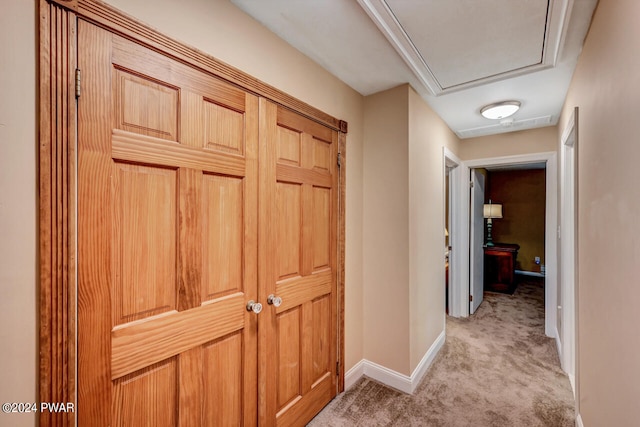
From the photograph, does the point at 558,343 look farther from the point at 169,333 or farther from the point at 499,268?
the point at 169,333

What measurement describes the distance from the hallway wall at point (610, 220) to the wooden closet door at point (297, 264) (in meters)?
1.42

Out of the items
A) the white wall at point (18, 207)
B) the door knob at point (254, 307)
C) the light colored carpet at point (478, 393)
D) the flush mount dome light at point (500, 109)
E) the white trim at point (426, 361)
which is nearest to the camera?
the white wall at point (18, 207)

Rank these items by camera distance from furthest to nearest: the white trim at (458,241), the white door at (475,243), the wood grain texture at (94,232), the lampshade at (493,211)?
1. the lampshade at (493,211)
2. the white door at (475,243)
3. the white trim at (458,241)
4. the wood grain texture at (94,232)

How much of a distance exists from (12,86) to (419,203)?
91.4 inches

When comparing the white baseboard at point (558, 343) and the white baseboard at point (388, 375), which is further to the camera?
the white baseboard at point (558, 343)

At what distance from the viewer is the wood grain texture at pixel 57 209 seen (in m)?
0.84

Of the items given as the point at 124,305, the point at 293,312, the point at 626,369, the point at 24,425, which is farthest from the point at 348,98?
the point at 24,425

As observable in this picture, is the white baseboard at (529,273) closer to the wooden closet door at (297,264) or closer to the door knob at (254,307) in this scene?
the wooden closet door at (297,264)

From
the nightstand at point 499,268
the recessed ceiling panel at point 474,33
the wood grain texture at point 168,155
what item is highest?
the recessed ceiling panel at point 474,33

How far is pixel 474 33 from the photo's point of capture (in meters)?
1.56

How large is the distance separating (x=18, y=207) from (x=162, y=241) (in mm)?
419

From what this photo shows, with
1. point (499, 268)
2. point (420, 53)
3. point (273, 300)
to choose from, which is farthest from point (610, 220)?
point (499, 268)

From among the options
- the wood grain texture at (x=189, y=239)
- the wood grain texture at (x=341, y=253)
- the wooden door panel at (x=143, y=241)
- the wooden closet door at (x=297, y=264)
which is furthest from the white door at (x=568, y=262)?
the wooden door panel at (x=143, y=241)

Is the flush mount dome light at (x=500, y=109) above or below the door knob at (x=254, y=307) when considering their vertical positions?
above
